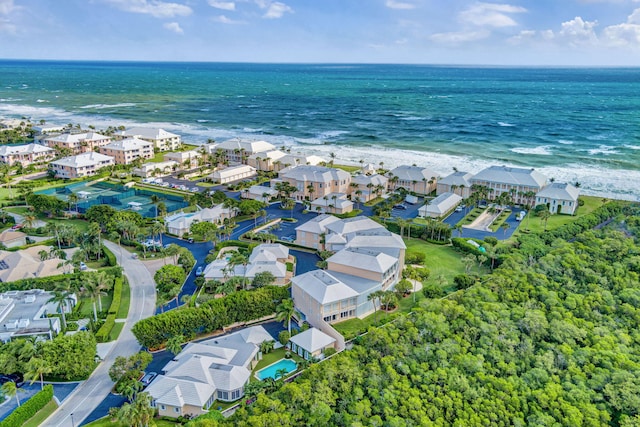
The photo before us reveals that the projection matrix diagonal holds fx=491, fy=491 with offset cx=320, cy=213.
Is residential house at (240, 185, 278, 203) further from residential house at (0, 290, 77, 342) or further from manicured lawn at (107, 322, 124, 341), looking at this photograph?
manicured lawn at (107, 322, 124, 341)

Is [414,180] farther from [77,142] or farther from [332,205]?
[77,142]

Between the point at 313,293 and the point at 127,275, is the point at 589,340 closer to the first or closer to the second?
the point at 313,293

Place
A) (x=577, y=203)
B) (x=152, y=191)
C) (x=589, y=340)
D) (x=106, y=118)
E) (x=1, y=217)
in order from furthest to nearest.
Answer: (x=106, y=118) < (x=152, y=191) < (x=577, y=203) < (x=1, y=217) < (x=589, y=340)

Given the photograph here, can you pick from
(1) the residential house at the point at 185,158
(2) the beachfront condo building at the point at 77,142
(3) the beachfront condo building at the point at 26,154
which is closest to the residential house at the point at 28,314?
(1) the residential house at the point at 185,158

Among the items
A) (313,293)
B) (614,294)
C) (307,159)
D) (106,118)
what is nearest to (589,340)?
(614,294)

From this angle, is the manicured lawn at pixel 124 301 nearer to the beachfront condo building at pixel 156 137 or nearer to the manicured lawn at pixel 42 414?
the manicured lawn at pixel 42 414

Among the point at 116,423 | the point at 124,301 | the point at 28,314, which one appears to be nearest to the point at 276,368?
the point at 116,423
